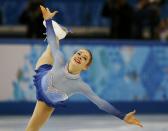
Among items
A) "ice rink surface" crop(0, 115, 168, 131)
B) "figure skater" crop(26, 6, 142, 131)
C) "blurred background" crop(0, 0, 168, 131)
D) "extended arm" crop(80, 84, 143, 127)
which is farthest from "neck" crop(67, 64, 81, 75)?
"blurred background" crop(0, 0, 168, 131)

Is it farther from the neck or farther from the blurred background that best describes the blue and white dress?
the blurred background

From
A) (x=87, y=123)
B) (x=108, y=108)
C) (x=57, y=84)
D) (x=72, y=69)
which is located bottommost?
(x=87, y=123)

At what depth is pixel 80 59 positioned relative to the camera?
491 centimetres

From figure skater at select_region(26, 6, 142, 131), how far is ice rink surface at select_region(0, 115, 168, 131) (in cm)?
253

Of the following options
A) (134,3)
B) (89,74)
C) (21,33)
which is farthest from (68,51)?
(134,3)

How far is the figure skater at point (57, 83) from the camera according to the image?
4891 mm

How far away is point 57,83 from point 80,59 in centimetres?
29

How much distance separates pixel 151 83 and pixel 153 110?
44 cm

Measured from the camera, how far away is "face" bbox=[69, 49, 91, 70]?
4898 mm

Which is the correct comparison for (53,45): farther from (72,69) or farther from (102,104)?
(102,104)

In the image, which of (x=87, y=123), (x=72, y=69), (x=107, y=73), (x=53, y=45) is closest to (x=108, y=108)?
(x=72, y=69)

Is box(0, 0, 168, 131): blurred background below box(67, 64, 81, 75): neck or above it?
below

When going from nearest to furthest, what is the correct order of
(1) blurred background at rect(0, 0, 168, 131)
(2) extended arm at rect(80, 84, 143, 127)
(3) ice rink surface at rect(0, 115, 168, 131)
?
(2) extended arm at rect(80, 84, 143, 127), (3) ice rink surface at rect(0, 115, 168, 131), (1) blurred background at rect(0, 0, 168, 131)

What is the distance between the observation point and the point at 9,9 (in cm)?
1138
